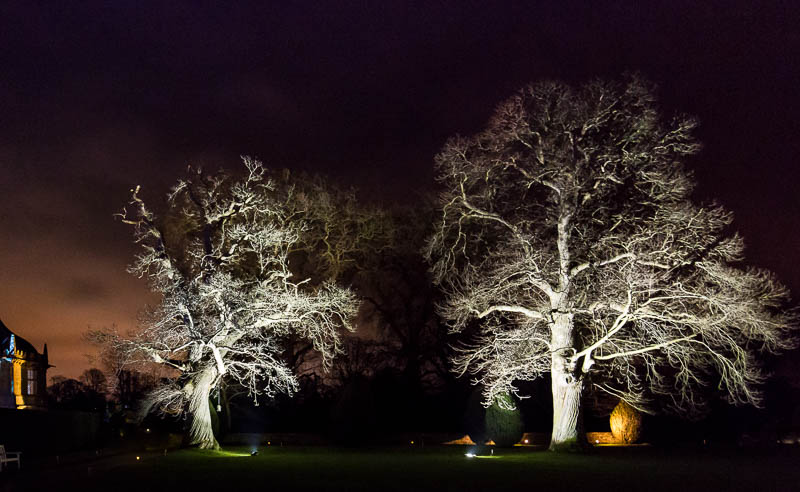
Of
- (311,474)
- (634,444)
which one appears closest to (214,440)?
(311,474)

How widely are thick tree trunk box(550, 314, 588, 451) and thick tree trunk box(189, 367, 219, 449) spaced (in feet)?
41.0

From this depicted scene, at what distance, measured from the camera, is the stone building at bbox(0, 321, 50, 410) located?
136 ft

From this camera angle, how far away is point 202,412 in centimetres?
2830

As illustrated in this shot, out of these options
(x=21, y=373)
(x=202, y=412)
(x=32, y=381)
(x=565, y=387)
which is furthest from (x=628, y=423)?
(x=32, y=381)

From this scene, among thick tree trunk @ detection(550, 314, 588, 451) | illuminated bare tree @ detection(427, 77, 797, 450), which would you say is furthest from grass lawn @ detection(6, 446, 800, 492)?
illuminated bare tree @ detection(427, 77, 797, 450)

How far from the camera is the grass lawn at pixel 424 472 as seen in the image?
15242 mm

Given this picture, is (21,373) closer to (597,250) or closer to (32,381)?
(32,381)

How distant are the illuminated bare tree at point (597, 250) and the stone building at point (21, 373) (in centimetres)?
2677

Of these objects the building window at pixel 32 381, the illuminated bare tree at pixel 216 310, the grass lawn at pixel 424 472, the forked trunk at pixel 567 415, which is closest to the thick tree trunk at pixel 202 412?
the illuminated bare tree at pixel 216 310

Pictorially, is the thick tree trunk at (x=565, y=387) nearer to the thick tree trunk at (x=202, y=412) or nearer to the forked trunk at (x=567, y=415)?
the forked trunk at (x=567, y=415)

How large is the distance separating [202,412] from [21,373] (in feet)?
67.1

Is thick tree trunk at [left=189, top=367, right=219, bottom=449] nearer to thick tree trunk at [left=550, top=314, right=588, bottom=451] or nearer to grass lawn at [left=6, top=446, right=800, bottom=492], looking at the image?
grass lawn at [left=6, top=446, right=800, bottom=492]

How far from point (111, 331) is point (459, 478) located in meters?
15.4

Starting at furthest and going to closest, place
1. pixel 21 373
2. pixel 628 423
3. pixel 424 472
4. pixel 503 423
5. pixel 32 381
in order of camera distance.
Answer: pixel 32 381
pixel 21 373
pixel 628 423
pixel 503 423
pixel 424 472
